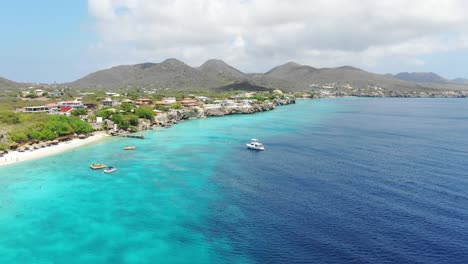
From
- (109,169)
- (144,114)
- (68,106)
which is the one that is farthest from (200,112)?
(109,169)

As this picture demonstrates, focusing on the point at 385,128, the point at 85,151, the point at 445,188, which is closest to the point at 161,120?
the point at 85,151

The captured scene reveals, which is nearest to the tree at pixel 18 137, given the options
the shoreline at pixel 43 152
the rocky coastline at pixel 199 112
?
the shoreline at pixel 43 152

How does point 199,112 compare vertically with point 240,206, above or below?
above

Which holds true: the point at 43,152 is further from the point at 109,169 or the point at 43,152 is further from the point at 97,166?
the point at 109,169

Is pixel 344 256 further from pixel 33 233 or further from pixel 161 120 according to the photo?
pixel 161 120

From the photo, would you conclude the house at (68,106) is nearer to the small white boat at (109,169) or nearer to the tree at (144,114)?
the tree at (144,114)

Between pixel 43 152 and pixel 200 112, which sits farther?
pixel 200 112
